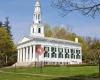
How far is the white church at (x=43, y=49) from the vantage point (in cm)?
8612

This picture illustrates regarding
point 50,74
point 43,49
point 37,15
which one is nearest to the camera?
point 50,74

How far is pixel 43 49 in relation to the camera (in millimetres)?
83062

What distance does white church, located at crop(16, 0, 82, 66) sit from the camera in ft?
283

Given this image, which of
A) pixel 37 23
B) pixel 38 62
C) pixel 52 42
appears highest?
pixel 37 23

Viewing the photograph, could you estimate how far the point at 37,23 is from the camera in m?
94.6

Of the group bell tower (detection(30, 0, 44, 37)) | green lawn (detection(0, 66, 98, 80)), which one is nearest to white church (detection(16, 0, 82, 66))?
bell tower (detection(30, 0, 44, 37))

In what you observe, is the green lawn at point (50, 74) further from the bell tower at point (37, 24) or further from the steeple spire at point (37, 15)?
the steeple spire at point (37, 15)

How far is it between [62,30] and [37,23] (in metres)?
29.7

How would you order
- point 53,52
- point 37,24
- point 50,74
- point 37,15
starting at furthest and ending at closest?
point 37,24, point 37,15, point 53,52, point 50,74

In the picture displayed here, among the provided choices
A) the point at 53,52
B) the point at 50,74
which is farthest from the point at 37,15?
the point at 50,74

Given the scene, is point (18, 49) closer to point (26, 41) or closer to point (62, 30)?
point (26, 41)

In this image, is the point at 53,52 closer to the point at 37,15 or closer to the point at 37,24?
the point at 37,24

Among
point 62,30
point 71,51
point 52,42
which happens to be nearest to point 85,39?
point 62,30

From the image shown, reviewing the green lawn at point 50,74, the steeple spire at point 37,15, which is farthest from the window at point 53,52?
the green lawn at point 50,74
